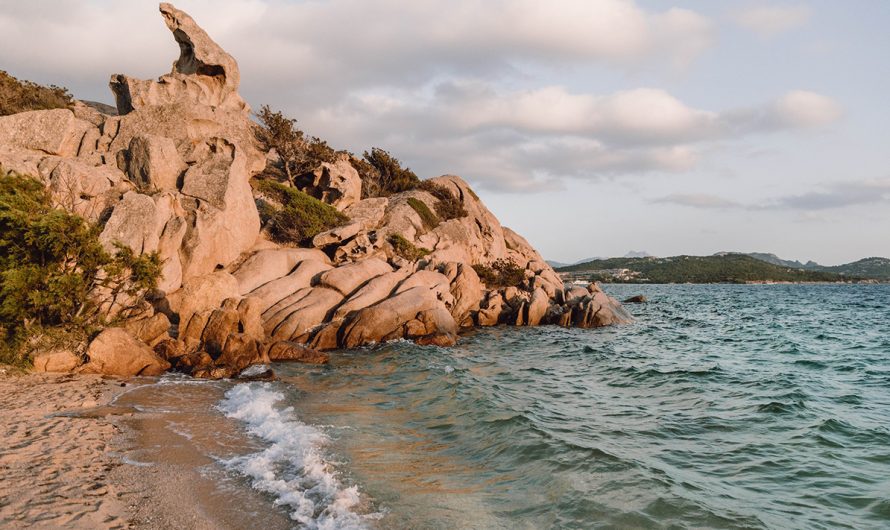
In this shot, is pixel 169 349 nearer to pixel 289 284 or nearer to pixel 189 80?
pixel 289 284

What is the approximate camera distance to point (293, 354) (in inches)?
957

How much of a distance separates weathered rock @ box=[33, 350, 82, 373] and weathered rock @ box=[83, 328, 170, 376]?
50cm

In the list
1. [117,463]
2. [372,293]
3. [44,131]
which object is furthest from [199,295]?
[44,131]

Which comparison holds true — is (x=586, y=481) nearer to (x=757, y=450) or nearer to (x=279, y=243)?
(x=757, y=450)

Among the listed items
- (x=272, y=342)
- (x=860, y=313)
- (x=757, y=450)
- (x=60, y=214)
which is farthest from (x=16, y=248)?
(x=860, y=313)

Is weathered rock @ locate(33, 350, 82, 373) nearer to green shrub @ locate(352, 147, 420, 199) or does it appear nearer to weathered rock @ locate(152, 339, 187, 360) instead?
weathered rock @ locate(152, 339, 187, 360)

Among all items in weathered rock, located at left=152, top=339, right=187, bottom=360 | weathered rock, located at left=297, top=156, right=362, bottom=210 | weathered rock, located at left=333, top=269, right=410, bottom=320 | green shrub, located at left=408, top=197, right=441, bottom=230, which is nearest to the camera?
weathered rock, located at left=152, top=339, right=187, bottom=360

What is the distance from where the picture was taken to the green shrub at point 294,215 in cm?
3625

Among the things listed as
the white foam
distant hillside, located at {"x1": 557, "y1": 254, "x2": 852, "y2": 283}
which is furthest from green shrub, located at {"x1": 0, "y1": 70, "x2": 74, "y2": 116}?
distant hillside, located at {"x1": 557, "y1": 254, "x2": 852, "y2": 283}

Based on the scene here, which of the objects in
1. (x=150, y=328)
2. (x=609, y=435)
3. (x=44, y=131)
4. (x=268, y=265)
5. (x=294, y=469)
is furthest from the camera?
(x=44, y=131)

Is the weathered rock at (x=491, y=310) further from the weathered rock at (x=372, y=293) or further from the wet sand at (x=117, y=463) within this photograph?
the wet sand at (x=117, y=463)

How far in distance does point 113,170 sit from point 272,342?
14.3 m

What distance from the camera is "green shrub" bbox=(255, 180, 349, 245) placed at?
3625 centimetres

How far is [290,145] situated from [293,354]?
85.3 feet
